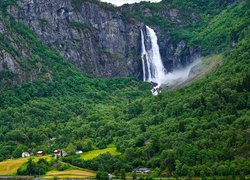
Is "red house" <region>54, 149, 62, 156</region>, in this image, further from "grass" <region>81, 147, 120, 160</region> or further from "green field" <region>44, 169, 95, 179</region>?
"green field" <region>44, 169, 95, 179</region>

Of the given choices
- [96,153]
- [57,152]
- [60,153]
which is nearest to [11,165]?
[57,152]

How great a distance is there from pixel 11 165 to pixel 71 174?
63.0ft

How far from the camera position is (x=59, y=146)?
513ft

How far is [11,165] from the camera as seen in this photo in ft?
456

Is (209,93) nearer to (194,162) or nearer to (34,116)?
(194,162)

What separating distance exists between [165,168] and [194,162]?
261 inches

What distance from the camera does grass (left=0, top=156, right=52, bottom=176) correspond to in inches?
5305

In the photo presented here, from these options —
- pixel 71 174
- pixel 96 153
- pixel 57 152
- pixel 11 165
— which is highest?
pixel 57 152

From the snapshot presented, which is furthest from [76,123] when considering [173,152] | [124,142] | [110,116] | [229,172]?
[229,172]

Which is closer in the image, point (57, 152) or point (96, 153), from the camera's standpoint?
point (96, 153)

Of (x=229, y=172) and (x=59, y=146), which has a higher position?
(x=59, y=146)

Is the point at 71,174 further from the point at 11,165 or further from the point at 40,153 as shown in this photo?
the point at 40,153

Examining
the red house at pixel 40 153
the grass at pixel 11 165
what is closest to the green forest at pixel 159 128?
the red house at pixel 40 153

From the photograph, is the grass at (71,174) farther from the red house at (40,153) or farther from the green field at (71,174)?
the red house at (40,153)
